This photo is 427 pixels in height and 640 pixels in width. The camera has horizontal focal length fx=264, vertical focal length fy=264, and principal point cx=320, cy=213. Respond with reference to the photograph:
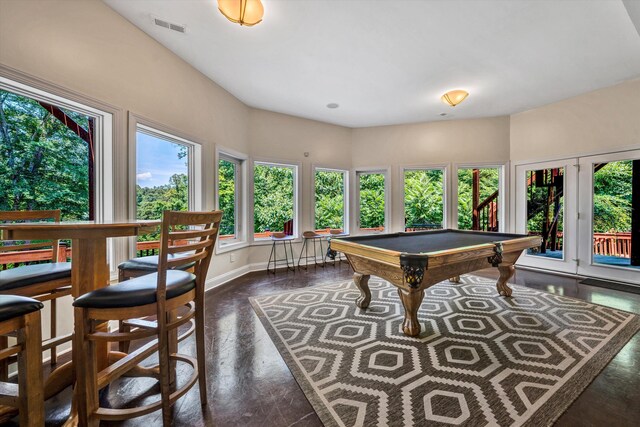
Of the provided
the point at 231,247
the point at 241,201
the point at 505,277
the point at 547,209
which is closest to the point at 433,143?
the point at 547,209

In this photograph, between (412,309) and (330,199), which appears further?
(330,199)

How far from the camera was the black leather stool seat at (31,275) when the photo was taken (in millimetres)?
1434

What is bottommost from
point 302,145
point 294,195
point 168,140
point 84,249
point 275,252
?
point 275,252

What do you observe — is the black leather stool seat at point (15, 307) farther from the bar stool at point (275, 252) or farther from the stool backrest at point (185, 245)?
the bar stool at point (275, 252)

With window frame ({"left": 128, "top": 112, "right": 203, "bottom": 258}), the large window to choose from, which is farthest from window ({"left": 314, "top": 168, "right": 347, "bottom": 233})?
the large window

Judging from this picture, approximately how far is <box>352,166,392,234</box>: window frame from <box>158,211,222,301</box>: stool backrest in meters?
4.40

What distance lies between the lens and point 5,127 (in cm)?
188

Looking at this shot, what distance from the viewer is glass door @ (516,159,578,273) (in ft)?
14.3

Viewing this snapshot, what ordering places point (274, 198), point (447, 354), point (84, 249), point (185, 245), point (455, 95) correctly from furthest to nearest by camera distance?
point (274, 198) → point (455, 95) → point (447, 354) → point (84, 249) → point (185, 245)

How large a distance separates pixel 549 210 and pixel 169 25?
6.23m

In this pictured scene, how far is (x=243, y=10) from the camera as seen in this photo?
215 cm

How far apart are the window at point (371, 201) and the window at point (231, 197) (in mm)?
2538

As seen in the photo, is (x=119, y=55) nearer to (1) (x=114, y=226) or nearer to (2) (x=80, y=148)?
(2) (x=80, y=148)

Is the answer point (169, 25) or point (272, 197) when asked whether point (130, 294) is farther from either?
point (272, 197)
